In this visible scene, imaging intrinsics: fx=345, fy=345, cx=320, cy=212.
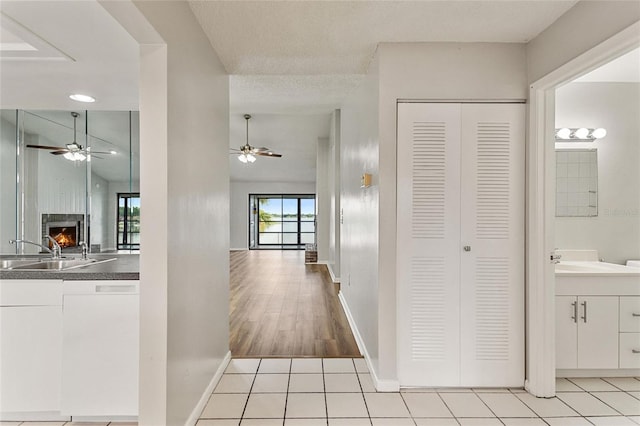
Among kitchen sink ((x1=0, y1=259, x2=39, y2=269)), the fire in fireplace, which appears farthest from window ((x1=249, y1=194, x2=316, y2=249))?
kitchen sink ((x1=0, y1=259, x2=39, y2=269))

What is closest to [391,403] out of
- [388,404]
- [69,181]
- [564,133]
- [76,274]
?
[388,404]

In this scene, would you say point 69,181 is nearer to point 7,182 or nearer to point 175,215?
point 7,182

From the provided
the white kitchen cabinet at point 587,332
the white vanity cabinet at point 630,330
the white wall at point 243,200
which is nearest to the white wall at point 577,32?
the white kitchen cabinet at point 587,332

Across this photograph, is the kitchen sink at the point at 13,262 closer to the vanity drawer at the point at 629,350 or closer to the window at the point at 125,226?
the window at the point at 125,226

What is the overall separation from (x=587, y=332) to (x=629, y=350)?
0.34 meters

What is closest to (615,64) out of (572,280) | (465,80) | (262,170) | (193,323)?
(465,80)

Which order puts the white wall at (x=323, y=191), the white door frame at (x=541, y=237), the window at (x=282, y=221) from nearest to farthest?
1. the white door frame at (x=541, y=237)
2. the white wall at (x=323, y=191)
3. the window at (x=282, y=221)

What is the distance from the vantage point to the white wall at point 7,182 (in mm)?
3211

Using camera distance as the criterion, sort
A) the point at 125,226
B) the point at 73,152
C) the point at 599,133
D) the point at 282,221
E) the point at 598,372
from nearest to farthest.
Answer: the point at 598,372, the point at 599,133, the point at 73,152, the point at 125,226, the point at 282,221

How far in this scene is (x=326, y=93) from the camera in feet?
12.5

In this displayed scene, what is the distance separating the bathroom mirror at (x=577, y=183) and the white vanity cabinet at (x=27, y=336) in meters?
3.85

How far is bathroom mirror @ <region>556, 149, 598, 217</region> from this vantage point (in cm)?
304

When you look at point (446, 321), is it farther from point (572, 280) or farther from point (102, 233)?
point (102, 233)

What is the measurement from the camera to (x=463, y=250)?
2.45 meters
